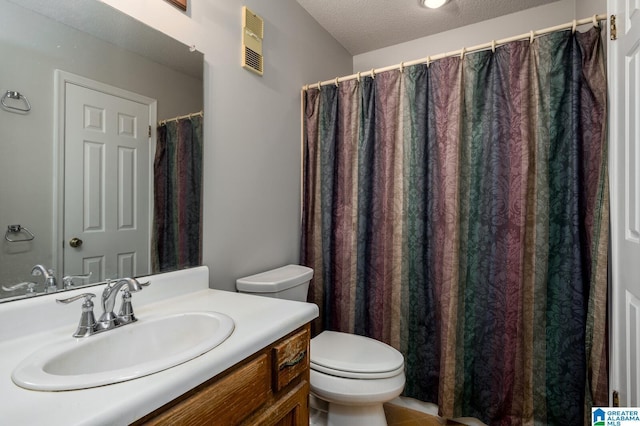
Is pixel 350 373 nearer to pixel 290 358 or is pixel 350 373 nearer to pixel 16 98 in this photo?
pixel 290 358

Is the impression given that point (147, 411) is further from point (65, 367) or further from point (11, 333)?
point (11, 333)

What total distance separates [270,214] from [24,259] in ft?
3.50

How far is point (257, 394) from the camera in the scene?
819mm

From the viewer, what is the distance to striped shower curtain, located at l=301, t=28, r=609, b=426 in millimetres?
1365

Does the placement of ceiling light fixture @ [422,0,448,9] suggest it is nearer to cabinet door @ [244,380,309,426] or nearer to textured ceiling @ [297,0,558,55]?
textured ceiling @ [297,0,558,55]

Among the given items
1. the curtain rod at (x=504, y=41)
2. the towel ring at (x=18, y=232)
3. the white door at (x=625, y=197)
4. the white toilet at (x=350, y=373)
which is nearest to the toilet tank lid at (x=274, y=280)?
the white toilet at (x=350, y=373)

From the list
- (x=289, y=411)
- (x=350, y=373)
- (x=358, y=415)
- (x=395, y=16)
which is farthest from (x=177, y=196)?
(x=395, y=16)

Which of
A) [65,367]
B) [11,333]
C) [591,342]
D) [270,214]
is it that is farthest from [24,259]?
[591,342]

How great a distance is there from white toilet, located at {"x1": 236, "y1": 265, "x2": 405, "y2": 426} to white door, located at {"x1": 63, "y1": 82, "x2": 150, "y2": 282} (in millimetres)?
539

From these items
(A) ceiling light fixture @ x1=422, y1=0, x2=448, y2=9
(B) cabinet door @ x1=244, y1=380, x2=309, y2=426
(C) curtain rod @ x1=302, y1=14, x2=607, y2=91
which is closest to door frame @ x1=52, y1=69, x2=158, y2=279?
(B) cabinet door @ x1=244, y1=380, x2=309, y2=426

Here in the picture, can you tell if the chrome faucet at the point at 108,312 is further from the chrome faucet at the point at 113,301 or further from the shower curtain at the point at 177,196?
the shower curtain at the point at 177,196

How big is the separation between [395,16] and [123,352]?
230 cm

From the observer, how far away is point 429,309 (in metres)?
1.69

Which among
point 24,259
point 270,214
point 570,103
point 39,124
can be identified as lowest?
point 24,259
